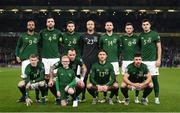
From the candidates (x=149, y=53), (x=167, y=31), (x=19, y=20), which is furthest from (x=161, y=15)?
(x=149, y=53)

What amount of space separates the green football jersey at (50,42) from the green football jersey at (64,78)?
96 cm

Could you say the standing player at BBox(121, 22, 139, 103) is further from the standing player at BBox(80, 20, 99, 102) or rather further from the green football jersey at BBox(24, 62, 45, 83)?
the green football jersey at BBox(24, 62, 45, 83)

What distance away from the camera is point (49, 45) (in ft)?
36.0

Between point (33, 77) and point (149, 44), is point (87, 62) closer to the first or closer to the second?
point (33, 77)

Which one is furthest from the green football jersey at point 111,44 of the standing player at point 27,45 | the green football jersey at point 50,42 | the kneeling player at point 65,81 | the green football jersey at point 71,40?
the standing player at point 27,45

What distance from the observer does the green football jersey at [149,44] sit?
10.7 m

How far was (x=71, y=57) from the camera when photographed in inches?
410

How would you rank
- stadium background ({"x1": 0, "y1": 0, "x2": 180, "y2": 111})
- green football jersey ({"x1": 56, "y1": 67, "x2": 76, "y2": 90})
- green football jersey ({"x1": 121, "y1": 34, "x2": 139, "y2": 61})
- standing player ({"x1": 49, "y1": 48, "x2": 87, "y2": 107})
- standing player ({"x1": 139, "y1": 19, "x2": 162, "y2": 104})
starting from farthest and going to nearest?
stadium background ({"x1": 0, "y1": 0, "x2": 180, "y2": 111})
green football jersey ({"x1": 121, "y1": 34, "x2": 139, "y2": 61})
standing player ({"x1": 139, "y1": 19, "x2": 162, "y2": 104})
standing player ({"x1": 49, "y1": 48, "x2": 87, "y2": 107})
green football jersey ({"x1": 56, "y1": 67, "x2": 76, "y2": 90})

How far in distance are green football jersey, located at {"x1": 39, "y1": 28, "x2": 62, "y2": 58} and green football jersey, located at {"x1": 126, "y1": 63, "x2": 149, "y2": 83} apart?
77.1 inches

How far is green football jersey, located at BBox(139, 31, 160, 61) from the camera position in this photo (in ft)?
35.1

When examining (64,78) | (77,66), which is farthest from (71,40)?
(64,78)

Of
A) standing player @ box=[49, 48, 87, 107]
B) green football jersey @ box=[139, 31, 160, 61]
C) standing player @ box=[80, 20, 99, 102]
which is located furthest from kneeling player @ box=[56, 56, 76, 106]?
green football jersey @ box=[139, 31, 160, 61]

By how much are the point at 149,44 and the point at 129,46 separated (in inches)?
20.1

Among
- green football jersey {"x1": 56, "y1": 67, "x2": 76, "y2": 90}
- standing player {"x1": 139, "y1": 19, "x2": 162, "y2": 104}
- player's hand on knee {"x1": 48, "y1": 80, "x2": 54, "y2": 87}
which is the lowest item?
player's hand on knee {"x1": 48, "y1": 80, "x2": 54, "y2": 87}
